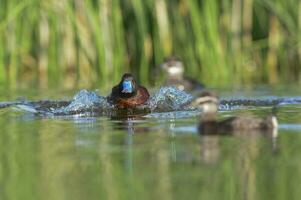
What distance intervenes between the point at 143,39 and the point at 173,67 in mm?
809

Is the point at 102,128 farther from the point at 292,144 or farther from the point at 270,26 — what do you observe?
the point at 270,26

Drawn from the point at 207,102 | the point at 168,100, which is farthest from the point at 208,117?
the point at 168,100

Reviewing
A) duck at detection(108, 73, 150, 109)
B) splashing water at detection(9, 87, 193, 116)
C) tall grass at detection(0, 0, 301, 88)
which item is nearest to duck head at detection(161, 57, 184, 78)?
tall grass at detection(0, 0, 301, 88)

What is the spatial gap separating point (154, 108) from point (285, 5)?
535 cm

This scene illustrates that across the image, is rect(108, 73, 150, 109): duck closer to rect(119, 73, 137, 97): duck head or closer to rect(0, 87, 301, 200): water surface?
rect(119, 73, 137, 97): duck head

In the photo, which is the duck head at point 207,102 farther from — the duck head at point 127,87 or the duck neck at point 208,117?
the duck head at point 127,87

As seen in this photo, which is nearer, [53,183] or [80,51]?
[53,183]

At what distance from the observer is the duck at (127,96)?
443 inches

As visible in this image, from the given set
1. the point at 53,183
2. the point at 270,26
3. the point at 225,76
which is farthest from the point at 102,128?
the point at 270,26

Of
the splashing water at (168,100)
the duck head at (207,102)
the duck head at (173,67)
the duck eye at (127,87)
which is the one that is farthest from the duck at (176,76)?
the duck head at (207,102)

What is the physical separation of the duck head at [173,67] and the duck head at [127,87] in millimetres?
3186

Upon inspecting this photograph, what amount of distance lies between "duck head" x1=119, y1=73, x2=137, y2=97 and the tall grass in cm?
339

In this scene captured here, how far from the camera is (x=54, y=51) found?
1566cm

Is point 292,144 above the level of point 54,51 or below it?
below
